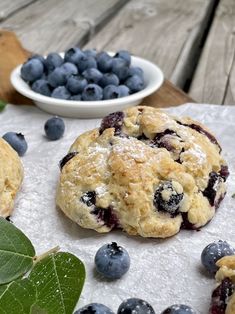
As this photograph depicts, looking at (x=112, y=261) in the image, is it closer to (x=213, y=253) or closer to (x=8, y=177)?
(x=213, y=253)

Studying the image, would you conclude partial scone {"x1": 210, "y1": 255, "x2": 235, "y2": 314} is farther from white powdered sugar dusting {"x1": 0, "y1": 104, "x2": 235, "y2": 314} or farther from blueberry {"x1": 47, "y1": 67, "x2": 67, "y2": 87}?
blueberry {"x1": 47, "y1": 67, "x2": 67, "y2": 87}

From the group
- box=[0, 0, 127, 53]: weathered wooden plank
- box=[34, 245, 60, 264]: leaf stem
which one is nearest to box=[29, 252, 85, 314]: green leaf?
box=[34, 245, 60, 264]: leaf stem

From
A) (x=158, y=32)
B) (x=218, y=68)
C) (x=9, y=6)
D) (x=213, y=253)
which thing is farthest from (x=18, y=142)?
(x=9, y=6)

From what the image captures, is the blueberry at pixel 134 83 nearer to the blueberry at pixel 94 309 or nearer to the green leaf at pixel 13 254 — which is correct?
the green leaf at pixel 13 254

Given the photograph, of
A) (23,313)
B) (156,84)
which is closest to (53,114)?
(156,84)

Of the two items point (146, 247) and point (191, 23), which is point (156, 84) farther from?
point (191, 23)
